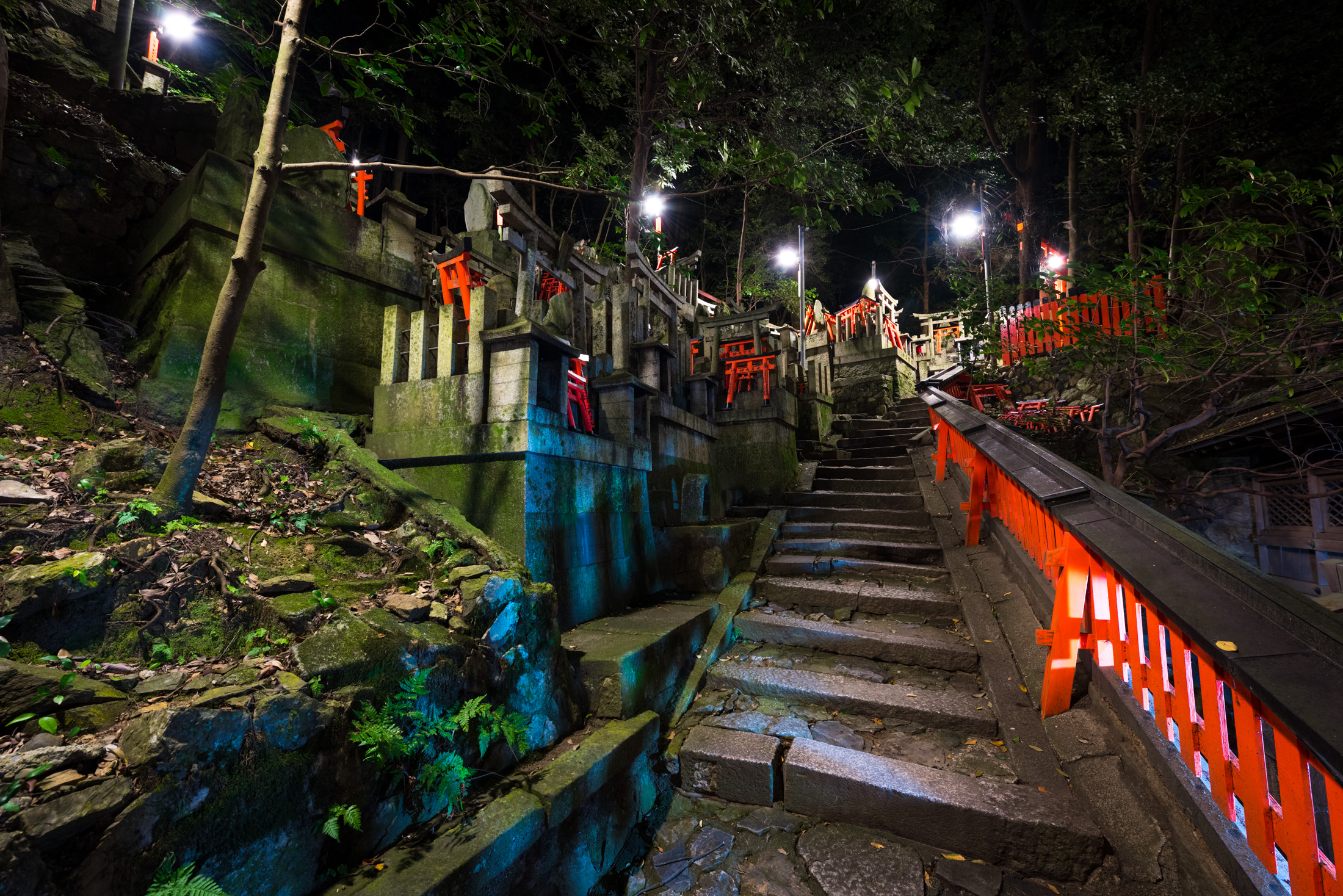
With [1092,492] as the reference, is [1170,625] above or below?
below

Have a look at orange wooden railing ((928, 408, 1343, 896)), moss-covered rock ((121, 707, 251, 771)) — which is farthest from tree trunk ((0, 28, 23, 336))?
orange wooden railing ((928, 408, 1343, 896))

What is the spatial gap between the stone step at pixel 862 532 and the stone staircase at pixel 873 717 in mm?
27

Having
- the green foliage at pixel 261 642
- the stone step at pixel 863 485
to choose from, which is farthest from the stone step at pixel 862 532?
the green foliage at pixel 261 642

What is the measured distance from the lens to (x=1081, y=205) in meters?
17.9

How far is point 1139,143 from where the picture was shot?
11664mm

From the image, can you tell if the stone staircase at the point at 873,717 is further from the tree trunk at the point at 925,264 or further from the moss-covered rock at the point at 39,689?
the tree trunk at the point at 925,264

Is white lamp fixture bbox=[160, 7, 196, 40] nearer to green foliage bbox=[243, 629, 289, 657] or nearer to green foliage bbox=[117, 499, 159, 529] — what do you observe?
green foliage bbox=[117, 499, 159, 529]

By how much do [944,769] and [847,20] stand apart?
18977 millimetres

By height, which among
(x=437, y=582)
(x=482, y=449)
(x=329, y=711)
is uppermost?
(x=482, y=449)

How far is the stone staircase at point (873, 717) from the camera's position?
2977 mm

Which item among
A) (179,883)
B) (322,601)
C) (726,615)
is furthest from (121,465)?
(726,615)

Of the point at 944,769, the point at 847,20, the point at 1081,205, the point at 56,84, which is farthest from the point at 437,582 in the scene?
the point at 1081,205

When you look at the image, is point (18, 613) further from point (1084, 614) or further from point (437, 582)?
point (1084, 614)

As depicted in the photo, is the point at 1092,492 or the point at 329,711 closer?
the point at 329,711
